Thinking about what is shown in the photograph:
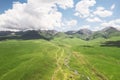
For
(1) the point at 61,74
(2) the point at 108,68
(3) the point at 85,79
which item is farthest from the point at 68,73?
(2) the point at 108,68

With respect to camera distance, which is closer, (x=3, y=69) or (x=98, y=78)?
(x=98, y=78)

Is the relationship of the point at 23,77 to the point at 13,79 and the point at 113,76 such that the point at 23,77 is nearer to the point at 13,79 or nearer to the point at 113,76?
the point at 13,79

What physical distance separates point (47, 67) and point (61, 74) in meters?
22.0

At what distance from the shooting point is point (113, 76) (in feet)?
440

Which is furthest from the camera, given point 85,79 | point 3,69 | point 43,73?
point 3,69

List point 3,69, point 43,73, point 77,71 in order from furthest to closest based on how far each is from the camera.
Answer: point 3,69 < point 77,71 < point 43,73

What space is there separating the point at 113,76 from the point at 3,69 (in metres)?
82.4

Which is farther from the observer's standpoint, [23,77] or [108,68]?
[108,68]

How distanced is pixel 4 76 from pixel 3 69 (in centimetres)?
2157

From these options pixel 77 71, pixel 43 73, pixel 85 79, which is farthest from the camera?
pixel 77 71

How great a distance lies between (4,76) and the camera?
438ft

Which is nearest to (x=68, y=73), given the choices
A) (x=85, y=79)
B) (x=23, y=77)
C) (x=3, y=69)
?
(x=85, y=79)

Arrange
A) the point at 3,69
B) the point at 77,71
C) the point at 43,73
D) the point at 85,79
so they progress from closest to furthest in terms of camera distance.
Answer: the point at 85,79 < the point at 43,73 < the point at 77,71 < the point at 3,69

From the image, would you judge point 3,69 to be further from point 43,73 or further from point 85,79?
point 85,79
